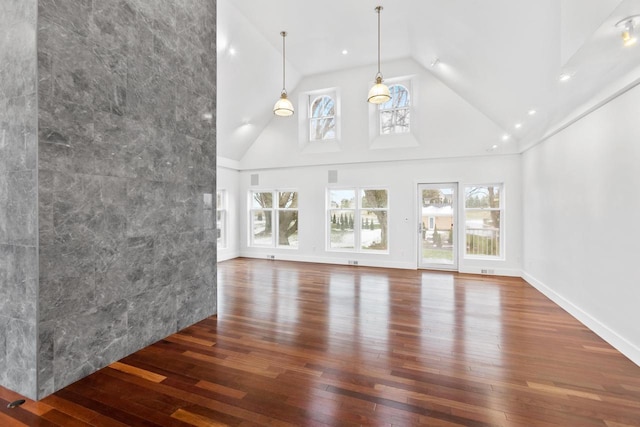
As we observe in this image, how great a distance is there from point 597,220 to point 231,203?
7.75 metres

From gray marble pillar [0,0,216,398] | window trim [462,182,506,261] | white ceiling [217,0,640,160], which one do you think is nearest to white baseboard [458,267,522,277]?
window trim [462,182,506,261]

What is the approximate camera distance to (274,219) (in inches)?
337

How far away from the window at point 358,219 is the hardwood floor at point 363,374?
334 centimetres

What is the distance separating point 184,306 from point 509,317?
4.08 m

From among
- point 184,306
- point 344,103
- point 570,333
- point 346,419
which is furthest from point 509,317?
point 344,103

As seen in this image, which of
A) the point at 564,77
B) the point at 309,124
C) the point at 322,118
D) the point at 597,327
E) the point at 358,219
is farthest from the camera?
the point at 309,124

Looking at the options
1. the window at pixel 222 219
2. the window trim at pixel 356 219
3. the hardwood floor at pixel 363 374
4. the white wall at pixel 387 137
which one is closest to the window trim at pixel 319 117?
the white wall at pixel 387 137

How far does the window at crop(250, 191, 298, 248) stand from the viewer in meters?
8.37

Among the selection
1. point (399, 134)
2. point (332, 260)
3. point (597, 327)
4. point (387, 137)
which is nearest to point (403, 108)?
point (399, 134)

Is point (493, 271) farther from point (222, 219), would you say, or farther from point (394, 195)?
point (222, 219)

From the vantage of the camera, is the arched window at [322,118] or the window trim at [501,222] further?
the arched window at [322,118]

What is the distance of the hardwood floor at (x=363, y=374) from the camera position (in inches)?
75.8

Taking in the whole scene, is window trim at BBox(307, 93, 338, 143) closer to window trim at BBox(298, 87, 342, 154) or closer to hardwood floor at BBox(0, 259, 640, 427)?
window trim at BBox(298, 87, 342, 154)

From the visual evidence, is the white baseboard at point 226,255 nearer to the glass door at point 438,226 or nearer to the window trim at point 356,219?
the window trim at point 356,219
